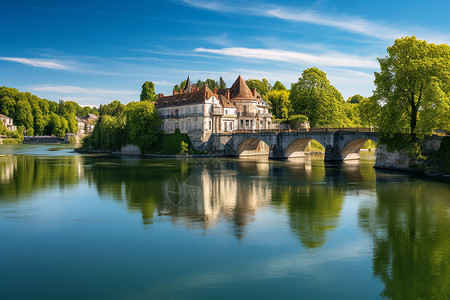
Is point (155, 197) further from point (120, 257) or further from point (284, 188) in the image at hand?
point (120, 257)

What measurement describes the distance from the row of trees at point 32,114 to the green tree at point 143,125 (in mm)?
81416

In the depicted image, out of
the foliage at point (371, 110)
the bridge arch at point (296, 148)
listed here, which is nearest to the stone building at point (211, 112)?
the bridge arch at point (296, 148)

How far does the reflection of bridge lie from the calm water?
25506 mm

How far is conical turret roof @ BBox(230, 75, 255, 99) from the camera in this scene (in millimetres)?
90387

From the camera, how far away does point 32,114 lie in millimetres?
158750

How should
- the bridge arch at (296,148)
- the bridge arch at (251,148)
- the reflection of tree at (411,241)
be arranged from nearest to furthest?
the reflection of tree at (411,241), the bridge arch at (296,148), the bridge arch at (251,148)

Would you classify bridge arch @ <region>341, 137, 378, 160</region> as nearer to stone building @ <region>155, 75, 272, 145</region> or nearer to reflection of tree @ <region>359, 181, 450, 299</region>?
stone building @ <region>155, 75, 272, 145</region>

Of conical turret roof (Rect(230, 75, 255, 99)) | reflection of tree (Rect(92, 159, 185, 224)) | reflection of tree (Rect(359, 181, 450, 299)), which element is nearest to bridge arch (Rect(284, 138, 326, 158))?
conical turret roof (Rect(230, 75, 255, 99))

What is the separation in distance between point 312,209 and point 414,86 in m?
25.0

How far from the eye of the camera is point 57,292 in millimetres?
14547

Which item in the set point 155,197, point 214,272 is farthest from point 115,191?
point 214,272

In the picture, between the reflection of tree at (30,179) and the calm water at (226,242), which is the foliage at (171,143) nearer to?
the reflection of tree at (30,179)

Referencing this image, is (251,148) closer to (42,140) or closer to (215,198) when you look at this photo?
(215,198)

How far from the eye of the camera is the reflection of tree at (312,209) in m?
21.8
